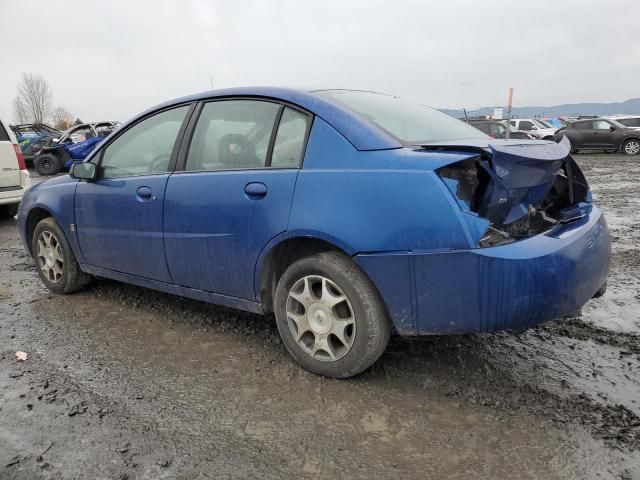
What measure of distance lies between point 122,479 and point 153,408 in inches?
21.0

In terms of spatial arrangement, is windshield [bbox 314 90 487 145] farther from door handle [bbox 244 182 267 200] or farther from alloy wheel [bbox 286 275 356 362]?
alloy wheel [bbox 286 275 356 362]

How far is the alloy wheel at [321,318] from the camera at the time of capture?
2678mm

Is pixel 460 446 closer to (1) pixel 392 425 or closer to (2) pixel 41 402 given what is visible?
(1) pixel 392 425

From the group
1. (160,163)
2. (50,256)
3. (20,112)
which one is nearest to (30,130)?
(50,256)

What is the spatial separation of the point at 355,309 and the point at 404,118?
48.6 inches

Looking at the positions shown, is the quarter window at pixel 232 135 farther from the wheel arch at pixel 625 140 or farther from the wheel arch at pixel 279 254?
the wheel arch at pixel 625 140

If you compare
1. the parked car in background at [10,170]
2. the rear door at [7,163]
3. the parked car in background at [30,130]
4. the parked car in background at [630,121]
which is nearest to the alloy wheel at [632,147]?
the parked car in background at [630,121]

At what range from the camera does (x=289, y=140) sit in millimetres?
2898

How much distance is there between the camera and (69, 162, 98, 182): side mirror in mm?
3816

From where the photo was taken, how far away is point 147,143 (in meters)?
3.66

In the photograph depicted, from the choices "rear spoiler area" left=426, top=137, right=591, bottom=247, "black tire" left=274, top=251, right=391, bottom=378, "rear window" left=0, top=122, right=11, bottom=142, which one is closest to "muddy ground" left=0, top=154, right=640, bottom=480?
"black tire" left=274, top=251, right=391, bottom=378

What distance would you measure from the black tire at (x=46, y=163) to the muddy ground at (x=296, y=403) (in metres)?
14.0

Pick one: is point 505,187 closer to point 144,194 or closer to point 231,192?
point 231,192

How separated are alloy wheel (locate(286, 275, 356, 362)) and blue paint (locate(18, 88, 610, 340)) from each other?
0.25m
